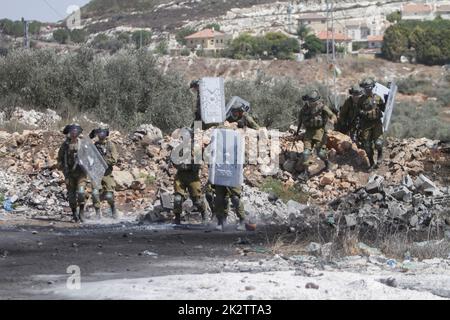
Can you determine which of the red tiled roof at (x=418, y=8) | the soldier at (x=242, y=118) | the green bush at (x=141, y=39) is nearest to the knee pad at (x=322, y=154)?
the soldier at (x=242, y=118)

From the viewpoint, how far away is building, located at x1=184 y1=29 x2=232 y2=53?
98062 millimetres

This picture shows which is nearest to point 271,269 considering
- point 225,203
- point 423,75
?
point 225,203

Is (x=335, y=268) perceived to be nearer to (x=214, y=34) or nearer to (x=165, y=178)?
(x=165, y=178)

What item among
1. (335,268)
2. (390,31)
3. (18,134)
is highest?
(390,31)

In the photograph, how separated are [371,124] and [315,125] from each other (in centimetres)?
128

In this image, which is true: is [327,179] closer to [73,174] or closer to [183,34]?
[73,174]

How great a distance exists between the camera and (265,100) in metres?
27.2

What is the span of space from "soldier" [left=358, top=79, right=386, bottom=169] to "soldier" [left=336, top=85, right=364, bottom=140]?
18 centimetres

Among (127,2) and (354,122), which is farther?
(127,2)

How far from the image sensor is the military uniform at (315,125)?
1719cm

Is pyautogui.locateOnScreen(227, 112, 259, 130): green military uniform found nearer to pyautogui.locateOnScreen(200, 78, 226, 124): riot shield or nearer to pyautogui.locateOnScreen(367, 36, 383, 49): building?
pyautogui.locateOnScreen(200, 78, 226, 124): riot shield

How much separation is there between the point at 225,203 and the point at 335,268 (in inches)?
172

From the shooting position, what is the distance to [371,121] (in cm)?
1766

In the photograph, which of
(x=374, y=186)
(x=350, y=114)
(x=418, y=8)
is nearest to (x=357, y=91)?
(x=350, y=114)
